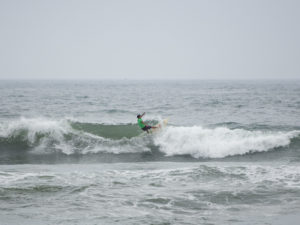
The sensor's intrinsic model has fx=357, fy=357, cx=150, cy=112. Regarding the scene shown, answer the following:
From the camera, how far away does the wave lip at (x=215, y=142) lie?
16609mm

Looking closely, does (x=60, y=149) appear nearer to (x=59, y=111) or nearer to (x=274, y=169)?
(x=274, y=169)

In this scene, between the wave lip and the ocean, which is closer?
the ocean

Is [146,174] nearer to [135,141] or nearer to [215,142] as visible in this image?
[135,141]

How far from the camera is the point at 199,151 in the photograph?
1666 centimetres

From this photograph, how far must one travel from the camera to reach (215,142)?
17.5 meters

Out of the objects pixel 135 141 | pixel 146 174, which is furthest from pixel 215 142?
pixel 146 174

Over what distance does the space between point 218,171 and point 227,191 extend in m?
2.19

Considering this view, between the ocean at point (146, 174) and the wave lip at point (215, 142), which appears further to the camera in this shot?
the wave lip at point (215, 142)

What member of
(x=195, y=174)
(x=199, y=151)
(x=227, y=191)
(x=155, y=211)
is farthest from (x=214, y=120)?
(x=155, y=211)

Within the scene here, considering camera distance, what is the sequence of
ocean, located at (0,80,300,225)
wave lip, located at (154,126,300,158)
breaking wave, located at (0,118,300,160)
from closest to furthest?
ocean, located at (0,80,300,225) → wave lip, located at (154,126,300,158) → breaking wave, located at (0,118,300,160)

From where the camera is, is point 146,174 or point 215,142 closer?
point 146,174

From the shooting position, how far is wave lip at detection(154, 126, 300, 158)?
654 inches

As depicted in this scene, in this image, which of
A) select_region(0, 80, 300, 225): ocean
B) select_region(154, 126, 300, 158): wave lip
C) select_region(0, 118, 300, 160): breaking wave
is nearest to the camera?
select_region(0, 80, 300, 225): ocean

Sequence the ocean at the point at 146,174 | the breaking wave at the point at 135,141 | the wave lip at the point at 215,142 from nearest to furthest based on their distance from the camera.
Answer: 1. the ocean at the point at 146,174
2. the wave lip at the point at 215,142
3. the breaking wave at the point at 135,141
